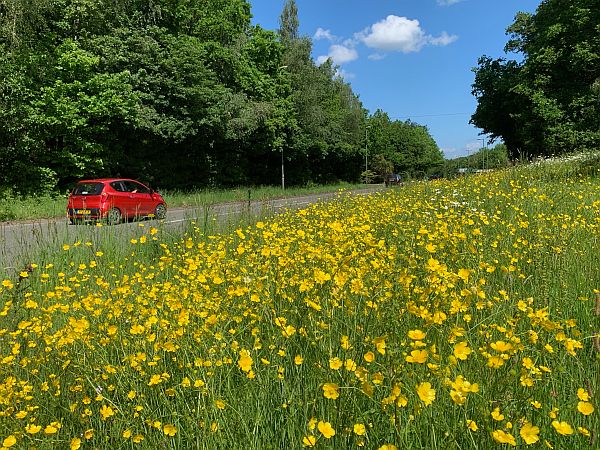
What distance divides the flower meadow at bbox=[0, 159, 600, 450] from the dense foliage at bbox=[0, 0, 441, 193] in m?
17.8

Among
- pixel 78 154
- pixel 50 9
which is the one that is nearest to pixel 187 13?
pixel 50 9

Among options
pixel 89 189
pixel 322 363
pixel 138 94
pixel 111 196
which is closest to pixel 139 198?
pixel 111 196

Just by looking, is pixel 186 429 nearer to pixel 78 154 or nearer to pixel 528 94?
pixel 78 154

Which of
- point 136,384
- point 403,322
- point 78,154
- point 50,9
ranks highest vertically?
point 50,9

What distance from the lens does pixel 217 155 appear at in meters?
29.9

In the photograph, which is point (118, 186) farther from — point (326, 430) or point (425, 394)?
point (425, 394)

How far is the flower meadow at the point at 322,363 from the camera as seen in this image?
1.63m

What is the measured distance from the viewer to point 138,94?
827 inches

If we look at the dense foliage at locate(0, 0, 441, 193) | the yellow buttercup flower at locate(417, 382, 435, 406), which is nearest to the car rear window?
the dense foliage at locate(0, 0, 441, 193)

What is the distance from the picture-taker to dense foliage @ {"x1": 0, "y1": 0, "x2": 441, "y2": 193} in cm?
1848

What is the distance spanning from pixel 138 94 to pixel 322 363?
21.7 meters

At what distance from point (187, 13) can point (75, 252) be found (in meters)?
24.6

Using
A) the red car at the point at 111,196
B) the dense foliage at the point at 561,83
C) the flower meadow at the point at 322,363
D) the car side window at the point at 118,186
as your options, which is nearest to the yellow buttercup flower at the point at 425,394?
the flower meadow at the point at 322,363

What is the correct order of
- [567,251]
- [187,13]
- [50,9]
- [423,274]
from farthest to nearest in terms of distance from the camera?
1. [187,13]
2. [50,9]
3. [567,251]
4. [423,274]
